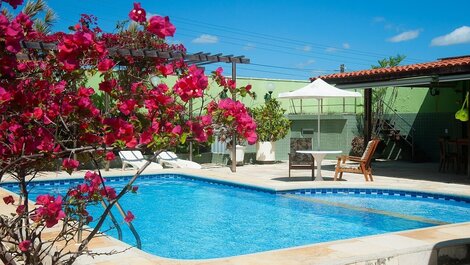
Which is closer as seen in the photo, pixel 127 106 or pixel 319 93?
pixel 127 106

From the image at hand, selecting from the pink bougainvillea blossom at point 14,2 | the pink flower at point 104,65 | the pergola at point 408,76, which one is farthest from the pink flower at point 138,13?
the pergola at point 408,76

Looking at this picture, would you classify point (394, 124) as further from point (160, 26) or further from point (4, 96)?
point (4, 96)

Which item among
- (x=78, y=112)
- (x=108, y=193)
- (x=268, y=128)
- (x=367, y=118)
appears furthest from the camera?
(x=268, y=128)

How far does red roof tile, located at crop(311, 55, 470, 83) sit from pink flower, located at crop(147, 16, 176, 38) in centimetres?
1045

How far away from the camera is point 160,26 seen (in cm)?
254

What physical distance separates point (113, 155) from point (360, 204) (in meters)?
7.65

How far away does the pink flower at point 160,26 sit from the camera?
99.5 inches

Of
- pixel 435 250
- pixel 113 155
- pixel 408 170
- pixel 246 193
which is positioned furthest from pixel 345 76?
pixel 113 155

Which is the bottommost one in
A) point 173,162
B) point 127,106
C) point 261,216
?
point 261,216

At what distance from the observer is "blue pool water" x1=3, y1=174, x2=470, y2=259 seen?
7184 mm

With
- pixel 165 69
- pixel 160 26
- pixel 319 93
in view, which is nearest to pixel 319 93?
pixel 319 93

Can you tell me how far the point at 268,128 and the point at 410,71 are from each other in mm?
5525

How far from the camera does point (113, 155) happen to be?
3129 mm

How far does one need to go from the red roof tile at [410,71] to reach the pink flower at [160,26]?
10447 mm
